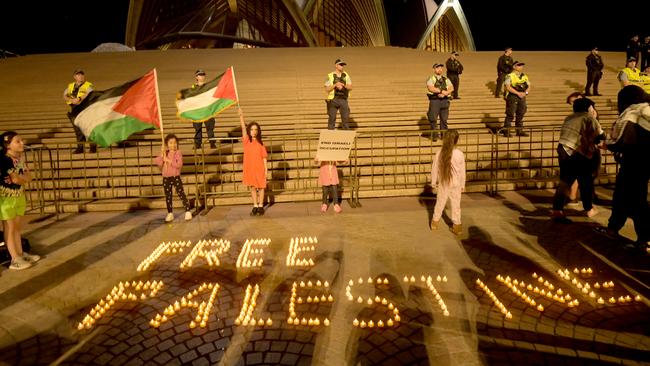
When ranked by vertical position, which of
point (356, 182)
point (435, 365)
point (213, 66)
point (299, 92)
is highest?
point (213, 66)

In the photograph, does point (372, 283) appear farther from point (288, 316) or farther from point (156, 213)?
point (156, 213)

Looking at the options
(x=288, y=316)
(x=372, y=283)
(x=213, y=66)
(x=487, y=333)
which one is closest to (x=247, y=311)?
(x=288, y=316)

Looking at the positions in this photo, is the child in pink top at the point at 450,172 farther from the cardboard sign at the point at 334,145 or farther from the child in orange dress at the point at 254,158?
the child in orange dress at the point at 254,158

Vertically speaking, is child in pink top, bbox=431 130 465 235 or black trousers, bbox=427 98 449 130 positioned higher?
black trousers, bbox=427 98 449 130

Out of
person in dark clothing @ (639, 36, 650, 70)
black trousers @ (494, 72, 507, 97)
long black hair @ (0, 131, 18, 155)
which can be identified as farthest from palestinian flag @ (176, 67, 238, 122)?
person in dark clothing @ (639, 36, 650, 70)

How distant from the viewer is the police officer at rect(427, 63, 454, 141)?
9484 mm

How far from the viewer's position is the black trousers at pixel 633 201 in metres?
4.88

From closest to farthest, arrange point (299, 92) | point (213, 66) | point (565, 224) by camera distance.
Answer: point (565, 224), point (299, 92), point (213, 66)

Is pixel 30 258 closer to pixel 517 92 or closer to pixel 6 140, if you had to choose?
pixel 6 140

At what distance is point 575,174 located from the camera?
612 cm

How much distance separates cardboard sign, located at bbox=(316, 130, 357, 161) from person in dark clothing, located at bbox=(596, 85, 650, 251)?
352 cm

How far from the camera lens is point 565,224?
6.07 metres

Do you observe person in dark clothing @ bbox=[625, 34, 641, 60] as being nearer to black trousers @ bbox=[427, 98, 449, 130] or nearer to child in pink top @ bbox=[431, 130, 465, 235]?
black trousers @ bbox=[427, 98, 449, 130]

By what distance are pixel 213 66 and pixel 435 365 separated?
1936 cm
